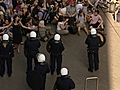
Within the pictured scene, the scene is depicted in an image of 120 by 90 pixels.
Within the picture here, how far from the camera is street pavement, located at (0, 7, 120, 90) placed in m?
13.7

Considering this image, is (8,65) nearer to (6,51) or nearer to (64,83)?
(6,51)

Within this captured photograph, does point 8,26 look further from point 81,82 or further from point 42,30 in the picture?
point 81,82

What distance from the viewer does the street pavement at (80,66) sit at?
13.7 meters

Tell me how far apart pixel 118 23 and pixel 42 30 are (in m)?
4.04

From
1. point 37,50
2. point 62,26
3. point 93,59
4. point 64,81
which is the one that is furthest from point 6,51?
point 62,26

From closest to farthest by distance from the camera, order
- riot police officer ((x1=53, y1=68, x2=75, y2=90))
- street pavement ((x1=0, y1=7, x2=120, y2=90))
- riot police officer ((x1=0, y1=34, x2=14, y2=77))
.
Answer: riot police officer ((x1=53, y1=68, x2=75, y2=90)) < riot police officer ((x1=0, y1=34, x2=14, y2=77)) < street pavement ((x1=0, y1=7, x2=120, y2=90))

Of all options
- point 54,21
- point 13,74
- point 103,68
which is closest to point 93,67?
point 103,68

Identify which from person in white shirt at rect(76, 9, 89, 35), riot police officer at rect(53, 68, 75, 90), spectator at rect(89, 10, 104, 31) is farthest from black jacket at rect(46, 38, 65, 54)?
spectator at rect(89, 10, 104, 31)

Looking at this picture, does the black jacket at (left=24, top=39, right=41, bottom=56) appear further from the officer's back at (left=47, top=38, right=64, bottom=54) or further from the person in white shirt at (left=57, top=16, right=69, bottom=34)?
the person in white shirt at (left=57, top=16, right=69, bottom=34)

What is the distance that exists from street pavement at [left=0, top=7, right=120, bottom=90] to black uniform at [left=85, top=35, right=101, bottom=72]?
321 millimetres

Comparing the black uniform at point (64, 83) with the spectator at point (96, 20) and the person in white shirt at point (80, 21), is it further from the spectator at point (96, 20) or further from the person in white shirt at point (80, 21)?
the spectator at point (96, 20)

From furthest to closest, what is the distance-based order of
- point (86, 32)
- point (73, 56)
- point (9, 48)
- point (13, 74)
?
point (86, 32), point (73, 56), point (13, 74), point (9, 48)

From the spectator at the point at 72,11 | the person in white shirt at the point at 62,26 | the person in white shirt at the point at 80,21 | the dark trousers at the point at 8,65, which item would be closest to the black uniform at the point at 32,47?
the dark trousers at the point at 8,65

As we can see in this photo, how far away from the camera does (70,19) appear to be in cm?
1767
